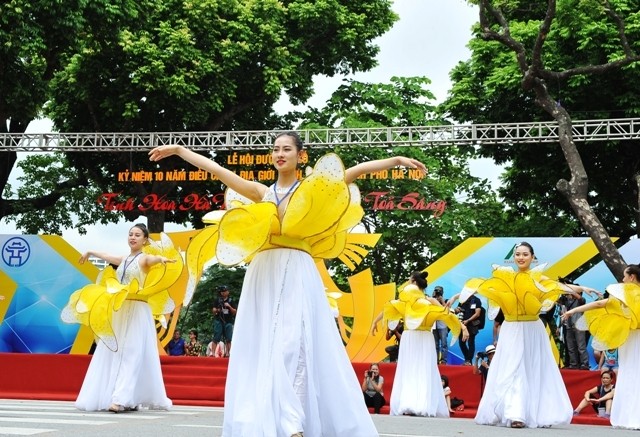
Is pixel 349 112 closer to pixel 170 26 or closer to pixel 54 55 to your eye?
pixel 170 26

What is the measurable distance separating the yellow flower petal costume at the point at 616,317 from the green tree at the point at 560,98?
998 cm

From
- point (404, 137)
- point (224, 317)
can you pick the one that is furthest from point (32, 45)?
point (404, 137)

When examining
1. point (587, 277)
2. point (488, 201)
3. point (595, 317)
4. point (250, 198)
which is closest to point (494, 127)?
point (587, 277)

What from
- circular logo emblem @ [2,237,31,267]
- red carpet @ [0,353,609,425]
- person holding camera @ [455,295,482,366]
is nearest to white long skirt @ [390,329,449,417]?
red carpet @ [0,353,609,425]

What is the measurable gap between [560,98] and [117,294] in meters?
15.2

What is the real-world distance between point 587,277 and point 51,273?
1049 centimetres

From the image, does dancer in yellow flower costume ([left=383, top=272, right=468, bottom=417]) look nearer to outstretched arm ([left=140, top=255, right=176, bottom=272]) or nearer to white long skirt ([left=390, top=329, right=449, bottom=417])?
white long skirt ([left=390, top=329, right=449, bottom=417])

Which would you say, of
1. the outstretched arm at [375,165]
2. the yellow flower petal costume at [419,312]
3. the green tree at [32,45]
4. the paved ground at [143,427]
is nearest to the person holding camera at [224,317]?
the yellow flower petal costume at [419,312]

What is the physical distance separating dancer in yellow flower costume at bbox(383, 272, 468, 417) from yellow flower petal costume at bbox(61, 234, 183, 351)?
3390mm

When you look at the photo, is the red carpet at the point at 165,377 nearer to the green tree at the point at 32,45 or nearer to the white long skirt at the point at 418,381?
the white long skirt at the point at 418,381

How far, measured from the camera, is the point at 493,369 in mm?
9492

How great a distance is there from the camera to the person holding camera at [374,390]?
496 inches

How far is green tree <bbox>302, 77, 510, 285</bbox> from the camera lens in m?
25.5

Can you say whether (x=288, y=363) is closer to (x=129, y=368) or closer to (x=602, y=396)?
(x=129, y=368)
